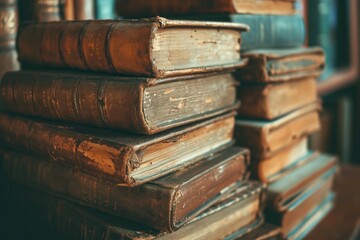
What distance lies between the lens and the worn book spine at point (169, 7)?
30.5 inches

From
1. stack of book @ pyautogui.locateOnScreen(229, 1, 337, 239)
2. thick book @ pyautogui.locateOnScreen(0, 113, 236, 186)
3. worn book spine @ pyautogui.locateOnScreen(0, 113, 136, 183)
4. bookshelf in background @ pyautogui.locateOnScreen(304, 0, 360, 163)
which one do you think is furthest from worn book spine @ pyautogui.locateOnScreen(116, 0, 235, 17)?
bookshelf in background @ pyautogui.locateOnScreen(304, 0, 360, 163)

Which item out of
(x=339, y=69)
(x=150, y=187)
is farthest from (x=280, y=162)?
(x=339, y=69)

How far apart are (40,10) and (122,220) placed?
0.44 metres

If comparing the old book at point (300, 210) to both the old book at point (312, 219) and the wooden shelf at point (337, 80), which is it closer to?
the old book at point (312, 219)

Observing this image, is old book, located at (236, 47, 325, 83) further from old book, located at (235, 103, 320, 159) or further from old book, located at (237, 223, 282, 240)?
old book, located at (237, 223, 282, 240)

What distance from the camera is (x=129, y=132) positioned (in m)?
0.61

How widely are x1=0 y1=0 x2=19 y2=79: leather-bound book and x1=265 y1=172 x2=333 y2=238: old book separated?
0.56m

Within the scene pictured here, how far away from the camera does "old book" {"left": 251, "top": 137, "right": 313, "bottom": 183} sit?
32.6 inches

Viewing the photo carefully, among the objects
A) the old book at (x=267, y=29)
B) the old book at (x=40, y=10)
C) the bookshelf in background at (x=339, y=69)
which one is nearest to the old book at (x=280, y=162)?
the old book at (x=267, y=29)

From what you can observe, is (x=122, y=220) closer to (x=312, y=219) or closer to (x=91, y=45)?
(x=91, y=45)

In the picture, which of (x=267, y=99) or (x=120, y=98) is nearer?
(x=120, y=98)

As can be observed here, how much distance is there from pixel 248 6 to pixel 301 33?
21 centimetres

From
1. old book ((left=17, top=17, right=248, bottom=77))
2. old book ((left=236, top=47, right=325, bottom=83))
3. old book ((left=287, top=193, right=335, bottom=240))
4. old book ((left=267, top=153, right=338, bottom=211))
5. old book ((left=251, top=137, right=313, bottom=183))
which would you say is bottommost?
old book ((left=287, top=193, right=335, bottom=240))

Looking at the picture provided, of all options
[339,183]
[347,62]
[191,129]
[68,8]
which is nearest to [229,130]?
[191,129]
